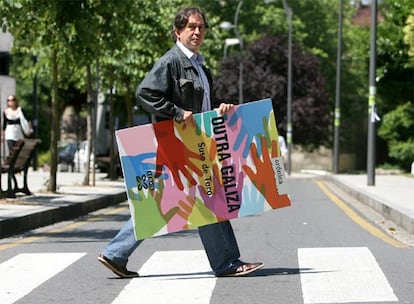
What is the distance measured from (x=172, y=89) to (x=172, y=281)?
1476 mm

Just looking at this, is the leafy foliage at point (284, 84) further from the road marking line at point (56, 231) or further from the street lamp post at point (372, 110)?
the road marking line at point (56, 231)

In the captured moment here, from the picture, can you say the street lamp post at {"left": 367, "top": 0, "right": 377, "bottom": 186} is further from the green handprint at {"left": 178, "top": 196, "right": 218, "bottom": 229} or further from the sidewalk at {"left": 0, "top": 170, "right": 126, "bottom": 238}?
the green handprint at {"left": 178, "top": 196, "right": 218, "bottom": 229}

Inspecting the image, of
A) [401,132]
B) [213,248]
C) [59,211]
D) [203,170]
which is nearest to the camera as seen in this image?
[203,170]

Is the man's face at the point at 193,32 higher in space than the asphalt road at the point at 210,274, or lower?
higher

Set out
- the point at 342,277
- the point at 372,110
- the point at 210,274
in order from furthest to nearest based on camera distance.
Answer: the point at 372,110, the point at 210,274, the point at 342,277

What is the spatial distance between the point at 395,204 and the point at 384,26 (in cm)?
2655

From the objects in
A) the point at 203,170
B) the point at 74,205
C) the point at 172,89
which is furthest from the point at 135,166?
the point at 74,205

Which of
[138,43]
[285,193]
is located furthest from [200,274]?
[138,43]

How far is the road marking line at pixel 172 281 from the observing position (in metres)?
8.20

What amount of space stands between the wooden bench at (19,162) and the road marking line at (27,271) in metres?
7.63

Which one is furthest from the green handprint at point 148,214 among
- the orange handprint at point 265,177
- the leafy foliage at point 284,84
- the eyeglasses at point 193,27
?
the leafy foliage at point 284,84

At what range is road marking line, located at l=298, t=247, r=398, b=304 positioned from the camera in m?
8.00

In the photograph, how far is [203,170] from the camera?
9109mm

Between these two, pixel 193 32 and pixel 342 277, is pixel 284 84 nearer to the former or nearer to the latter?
pixel 193 32
